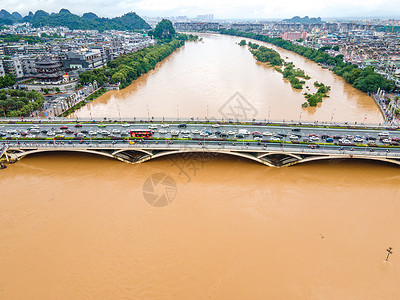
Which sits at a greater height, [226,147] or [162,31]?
[162,31]

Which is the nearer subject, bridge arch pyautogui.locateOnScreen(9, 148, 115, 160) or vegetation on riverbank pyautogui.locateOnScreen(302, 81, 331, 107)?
bridge arch pyautogui.locateOnScreen(9, 148, 115, 160)

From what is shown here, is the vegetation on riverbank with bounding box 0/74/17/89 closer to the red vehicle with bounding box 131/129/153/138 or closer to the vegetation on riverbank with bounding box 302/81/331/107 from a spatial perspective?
the red vehicle with bounding box 131/129/153/138

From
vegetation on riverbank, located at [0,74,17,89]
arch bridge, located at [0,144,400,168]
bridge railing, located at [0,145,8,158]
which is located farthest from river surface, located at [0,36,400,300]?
vegetation on riverbank, located at [0,74,17,89]

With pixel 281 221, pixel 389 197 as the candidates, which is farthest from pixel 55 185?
pixel 389 197

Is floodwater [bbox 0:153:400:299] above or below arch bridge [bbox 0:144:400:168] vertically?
below

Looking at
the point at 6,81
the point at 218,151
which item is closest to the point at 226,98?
the point at 218,151

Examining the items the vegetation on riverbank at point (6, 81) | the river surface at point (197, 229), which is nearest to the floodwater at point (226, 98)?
the river surface at point (197, 229)

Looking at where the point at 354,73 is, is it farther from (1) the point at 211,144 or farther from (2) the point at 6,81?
(2) the point at 6,81
